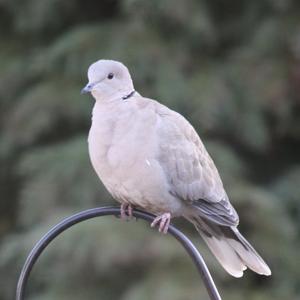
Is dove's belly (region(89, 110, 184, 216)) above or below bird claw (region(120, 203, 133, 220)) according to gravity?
above

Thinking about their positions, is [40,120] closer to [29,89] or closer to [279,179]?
[29,89]

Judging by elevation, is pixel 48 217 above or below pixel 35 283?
above

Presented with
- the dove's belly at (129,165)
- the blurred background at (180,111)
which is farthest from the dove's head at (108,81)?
the blurred background at (180,111)

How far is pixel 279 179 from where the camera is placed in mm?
4434

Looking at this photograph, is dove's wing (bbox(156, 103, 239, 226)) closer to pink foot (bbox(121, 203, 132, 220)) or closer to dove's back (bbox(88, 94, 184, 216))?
dove's back (bbox(88, 94, 184, 216))

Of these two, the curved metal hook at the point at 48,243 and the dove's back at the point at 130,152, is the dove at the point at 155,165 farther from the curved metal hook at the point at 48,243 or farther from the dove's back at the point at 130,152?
the curved metal hook at the point at 48,243

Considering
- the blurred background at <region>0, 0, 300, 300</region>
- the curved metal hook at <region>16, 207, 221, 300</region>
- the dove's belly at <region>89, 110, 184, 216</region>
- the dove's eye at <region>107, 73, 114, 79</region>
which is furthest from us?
the blurred background at <region>0, 0, 300, 300</region>

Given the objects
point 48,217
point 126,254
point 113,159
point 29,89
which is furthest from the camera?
point 29,89

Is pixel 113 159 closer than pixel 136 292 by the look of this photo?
Yes

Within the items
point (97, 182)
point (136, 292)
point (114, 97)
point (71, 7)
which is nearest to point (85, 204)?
point (97, 182)

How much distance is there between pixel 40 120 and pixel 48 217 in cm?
45

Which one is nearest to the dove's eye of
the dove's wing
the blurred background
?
the dove's wing

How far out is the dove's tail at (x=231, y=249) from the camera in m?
2.58

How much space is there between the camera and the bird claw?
2429 millimetres
